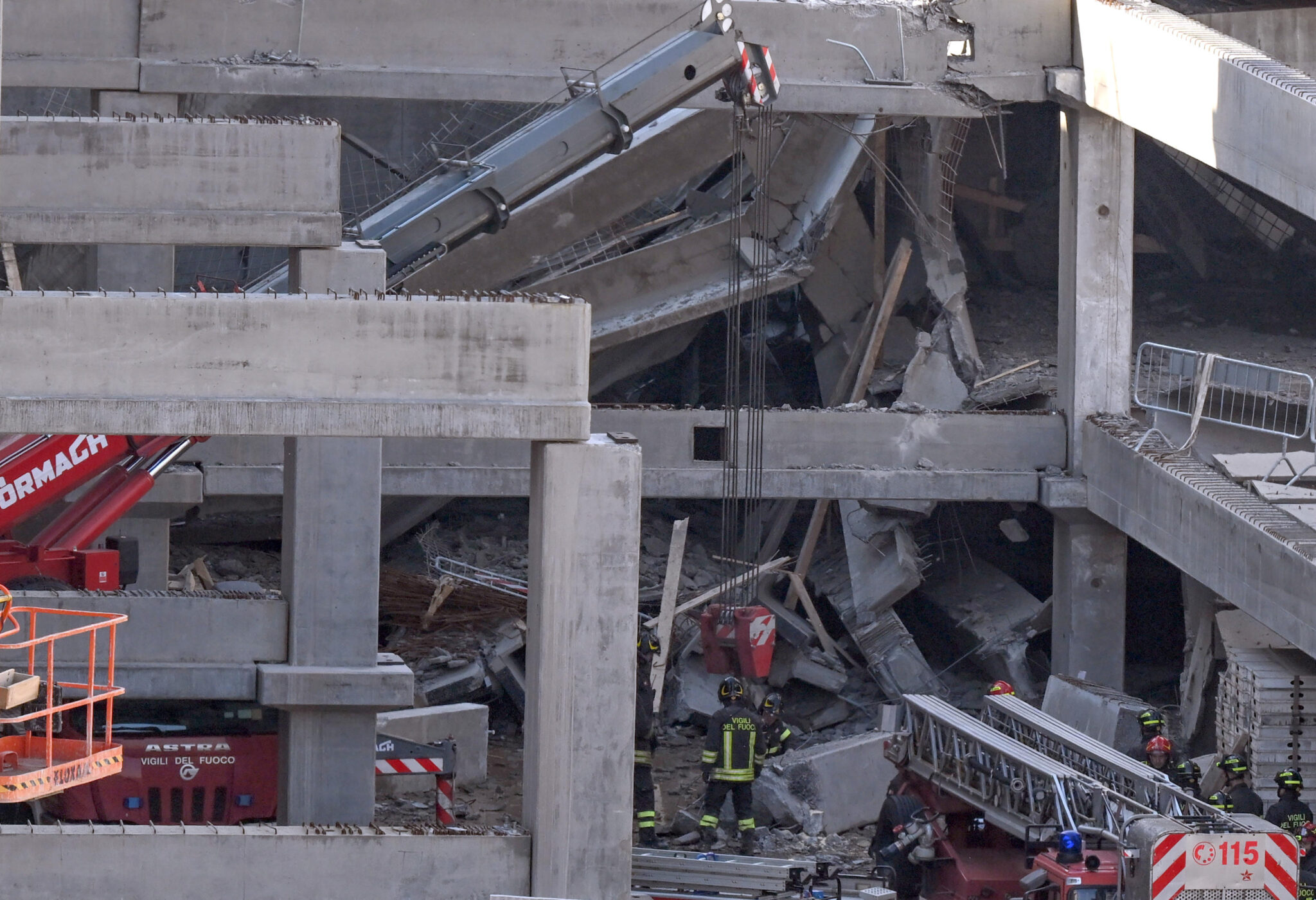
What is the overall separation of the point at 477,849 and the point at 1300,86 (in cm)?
918

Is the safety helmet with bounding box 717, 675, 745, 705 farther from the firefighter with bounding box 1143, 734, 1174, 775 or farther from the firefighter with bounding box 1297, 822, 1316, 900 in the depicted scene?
the firefighter with bounding box 1297, 822, 1316, 900

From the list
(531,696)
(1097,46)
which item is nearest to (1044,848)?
(531,696)

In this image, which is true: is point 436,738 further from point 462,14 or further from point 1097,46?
point 1097,46

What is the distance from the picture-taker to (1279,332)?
2206 cm

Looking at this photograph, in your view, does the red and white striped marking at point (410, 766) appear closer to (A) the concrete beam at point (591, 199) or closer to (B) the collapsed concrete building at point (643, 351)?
(B) the collapsed concrete building at point (643, 351)

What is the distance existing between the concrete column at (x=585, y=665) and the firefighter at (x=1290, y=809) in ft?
16.5

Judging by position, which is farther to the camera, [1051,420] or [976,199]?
[976,199]

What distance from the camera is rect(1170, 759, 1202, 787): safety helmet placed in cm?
1401

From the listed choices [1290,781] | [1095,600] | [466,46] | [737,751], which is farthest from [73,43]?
[1290,781]

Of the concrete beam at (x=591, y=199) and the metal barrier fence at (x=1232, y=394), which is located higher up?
the concrete beam at (x=591, y=199)

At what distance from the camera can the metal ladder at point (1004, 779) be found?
1200cm

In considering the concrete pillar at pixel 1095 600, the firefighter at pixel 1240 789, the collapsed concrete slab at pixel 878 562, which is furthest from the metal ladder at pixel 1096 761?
the collapsed concrete slab at pixel 878 562

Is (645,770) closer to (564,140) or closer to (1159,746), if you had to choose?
(1159,746)

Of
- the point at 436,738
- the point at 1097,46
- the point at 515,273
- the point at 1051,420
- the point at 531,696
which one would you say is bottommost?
the point at 436,738
